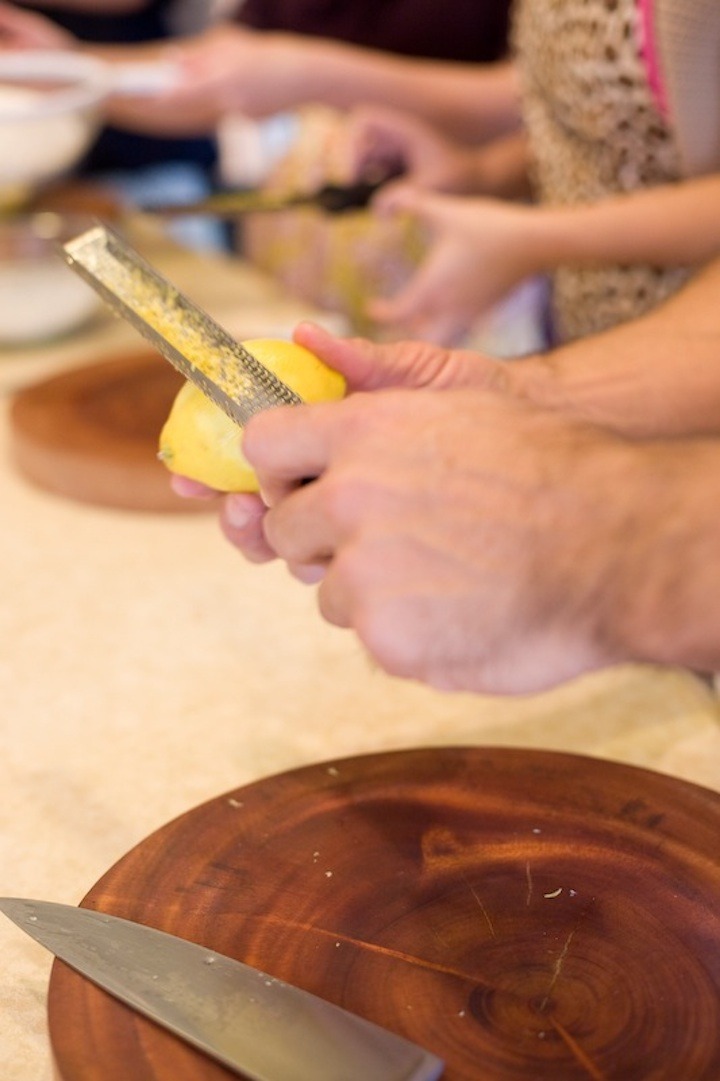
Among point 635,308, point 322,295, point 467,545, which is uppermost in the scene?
point 467,545

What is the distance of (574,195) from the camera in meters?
1.45

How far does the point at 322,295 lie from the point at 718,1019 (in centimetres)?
171

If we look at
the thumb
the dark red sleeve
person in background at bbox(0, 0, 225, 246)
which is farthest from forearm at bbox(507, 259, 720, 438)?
person in background at bbox(0, 0, 225, 246)

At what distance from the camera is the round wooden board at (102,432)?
3.94 ft

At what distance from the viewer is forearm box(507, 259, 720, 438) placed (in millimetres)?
933

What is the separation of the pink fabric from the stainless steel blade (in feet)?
2.00

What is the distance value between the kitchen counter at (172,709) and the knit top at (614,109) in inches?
21.7

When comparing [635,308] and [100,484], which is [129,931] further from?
[635,308]

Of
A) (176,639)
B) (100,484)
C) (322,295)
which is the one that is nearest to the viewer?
(176,639)

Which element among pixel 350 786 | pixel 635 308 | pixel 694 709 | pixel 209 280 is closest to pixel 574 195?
pixel 635 308

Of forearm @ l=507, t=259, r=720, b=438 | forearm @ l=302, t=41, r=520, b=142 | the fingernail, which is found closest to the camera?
the fingernail

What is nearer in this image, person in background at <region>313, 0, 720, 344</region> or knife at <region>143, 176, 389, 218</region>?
person in background at <region>313, 0, 720, 344</region>

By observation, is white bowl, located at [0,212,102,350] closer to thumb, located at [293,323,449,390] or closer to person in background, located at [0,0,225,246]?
thumb, located at [293,323,449,390]

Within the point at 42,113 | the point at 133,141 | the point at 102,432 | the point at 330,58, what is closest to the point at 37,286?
the point at 42,113
